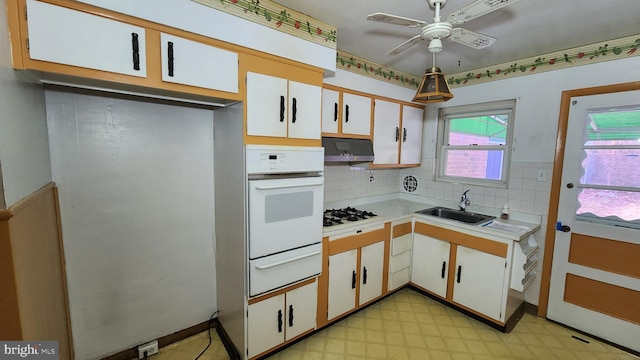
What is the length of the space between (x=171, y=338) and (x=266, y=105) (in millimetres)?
1975

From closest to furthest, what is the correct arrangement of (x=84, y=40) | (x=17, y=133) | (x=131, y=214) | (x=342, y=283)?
(x=17, y=133)
(x=84, y=40)
(x=131, y=214)
(x=342, y=283)

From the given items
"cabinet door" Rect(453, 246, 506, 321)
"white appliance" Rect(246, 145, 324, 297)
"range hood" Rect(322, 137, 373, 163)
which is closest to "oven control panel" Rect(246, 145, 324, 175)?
"white appliance" Rect(246, 145, 324, 297)

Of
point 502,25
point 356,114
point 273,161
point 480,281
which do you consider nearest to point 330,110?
point 356,114

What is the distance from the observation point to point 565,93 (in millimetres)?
2250

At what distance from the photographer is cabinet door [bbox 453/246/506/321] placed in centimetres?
220

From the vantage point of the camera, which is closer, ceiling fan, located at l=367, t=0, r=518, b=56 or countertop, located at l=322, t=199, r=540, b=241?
ceiling fan, located at l=367, t=0, r=518, b=56

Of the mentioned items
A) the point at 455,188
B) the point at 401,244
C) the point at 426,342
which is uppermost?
the point at 455,188

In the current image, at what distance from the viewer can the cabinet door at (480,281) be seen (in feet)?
7.21

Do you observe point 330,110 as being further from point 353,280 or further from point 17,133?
point 17,133

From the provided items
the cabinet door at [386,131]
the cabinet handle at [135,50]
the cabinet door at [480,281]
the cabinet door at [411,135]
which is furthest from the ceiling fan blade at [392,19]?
the cabinet door at [480,281]

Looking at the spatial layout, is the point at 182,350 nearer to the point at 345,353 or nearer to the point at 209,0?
the point at 345,353

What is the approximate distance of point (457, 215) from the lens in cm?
295

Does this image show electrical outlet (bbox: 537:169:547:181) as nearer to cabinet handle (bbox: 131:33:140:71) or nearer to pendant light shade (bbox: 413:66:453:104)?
pendant light shade (bbox: 413:66:453:104)

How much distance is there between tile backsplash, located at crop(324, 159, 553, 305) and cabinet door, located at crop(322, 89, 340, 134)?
0.54 m
